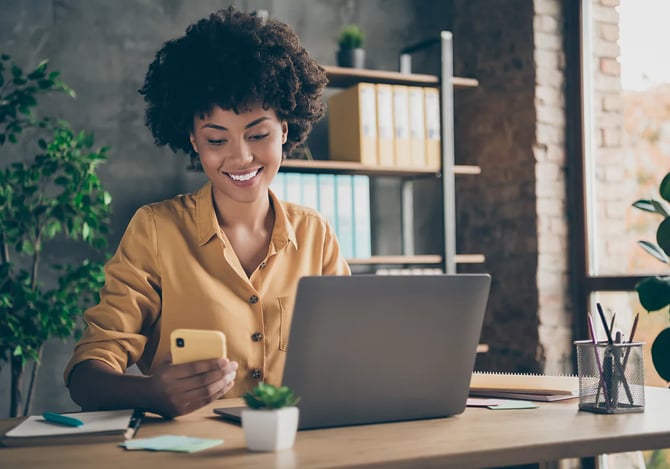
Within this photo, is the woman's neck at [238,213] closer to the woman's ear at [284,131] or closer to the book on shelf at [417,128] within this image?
the woman's ear at [284,131]

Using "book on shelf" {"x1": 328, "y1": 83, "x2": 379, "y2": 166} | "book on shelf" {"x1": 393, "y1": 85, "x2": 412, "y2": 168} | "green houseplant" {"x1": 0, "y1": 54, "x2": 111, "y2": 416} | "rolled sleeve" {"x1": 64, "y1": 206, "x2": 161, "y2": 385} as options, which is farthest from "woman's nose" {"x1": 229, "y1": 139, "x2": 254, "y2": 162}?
"book on shelf" {"x1": 393, "y1": 85, "x2": 412, "y2": 168}

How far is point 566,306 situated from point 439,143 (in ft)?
3.16

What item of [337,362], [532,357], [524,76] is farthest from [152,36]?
[337,362]

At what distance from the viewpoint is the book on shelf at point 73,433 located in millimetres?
1253

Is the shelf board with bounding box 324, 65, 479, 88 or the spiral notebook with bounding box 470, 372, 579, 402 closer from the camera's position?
the spiral notebook with bounding box 470, 372, 579, 402

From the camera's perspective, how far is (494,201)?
4.04m

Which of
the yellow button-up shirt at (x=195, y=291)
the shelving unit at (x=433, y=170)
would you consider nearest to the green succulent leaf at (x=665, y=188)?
the yellow button-up shirt at (x=195, y=291)

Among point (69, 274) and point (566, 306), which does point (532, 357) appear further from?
point (69, 274)

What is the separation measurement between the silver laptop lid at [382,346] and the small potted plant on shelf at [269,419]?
→ 8 cm

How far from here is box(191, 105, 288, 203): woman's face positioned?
181cm

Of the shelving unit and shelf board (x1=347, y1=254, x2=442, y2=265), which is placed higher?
the shelving unit

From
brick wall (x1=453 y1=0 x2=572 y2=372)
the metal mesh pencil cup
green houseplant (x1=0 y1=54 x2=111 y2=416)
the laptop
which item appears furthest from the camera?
brick wall (x1=453 y1=0 x2=572 y2=372)

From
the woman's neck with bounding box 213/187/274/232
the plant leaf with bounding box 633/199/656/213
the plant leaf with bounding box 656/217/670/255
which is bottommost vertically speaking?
the plant leaf with bounding box 656/217/670/255

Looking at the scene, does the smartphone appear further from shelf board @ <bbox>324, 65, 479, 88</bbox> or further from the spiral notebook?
shelf board @ <bbox>324, 65, 479, 88</bbox>
